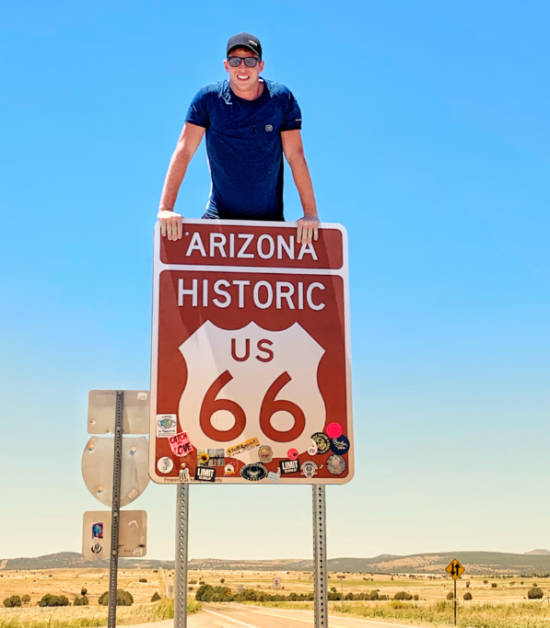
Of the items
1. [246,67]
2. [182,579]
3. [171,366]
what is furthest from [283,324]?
[246,67]

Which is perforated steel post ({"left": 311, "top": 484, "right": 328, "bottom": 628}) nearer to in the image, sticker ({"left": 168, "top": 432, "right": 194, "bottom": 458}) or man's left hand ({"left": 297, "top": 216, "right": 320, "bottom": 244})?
sticker ({"left": 168, "top": 432, "right": 194, "bottom": 458})

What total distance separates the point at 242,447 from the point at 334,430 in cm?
58

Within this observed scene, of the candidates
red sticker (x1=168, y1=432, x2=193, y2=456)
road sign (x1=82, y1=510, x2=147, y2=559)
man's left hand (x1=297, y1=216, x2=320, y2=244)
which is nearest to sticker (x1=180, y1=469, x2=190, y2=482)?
red sticker (x1=168, y1=432, x2=193, y2=456)

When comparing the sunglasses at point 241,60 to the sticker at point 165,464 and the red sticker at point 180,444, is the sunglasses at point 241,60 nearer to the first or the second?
the red sticker at point 180,444

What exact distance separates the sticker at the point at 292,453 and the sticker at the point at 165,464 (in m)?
0.70

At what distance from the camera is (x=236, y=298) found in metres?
4.93

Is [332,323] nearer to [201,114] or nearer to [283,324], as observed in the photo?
[283,324]

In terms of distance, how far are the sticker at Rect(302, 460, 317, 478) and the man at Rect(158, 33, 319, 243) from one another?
1859 mm

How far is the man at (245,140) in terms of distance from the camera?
570 centimetres

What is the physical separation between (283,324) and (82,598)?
195ft

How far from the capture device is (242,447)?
471 cm

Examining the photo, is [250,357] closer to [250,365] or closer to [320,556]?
[250,365]

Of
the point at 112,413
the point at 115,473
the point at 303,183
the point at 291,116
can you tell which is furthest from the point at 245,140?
the point at 115,473

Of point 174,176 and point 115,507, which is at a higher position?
point 174,176
